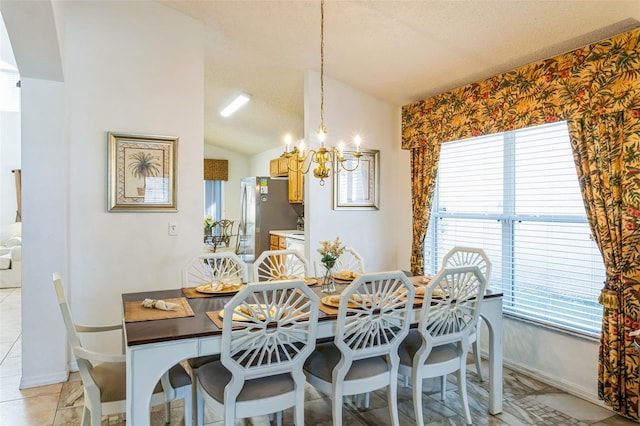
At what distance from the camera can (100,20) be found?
3.31m

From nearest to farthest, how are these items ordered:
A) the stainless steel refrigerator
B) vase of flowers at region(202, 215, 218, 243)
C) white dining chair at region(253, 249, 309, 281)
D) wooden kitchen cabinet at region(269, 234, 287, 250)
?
white dining chair at region(253, 249, 309, 281) < wooden kitchen cabinet at region(269, 234, 287, 250) < the stainless steel refrigerator < vase of flowers at region(202, 215, 218, 243)

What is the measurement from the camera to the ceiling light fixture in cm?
536

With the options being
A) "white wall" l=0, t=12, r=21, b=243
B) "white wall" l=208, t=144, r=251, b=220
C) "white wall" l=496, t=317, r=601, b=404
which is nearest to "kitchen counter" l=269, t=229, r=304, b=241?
"white wall" l=496, t=317, r=601, b=404

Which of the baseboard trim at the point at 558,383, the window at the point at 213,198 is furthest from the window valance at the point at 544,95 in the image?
the window at the point at 213,198

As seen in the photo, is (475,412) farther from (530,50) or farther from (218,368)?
(530,50)

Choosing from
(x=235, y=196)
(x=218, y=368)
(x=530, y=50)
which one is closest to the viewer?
(x=218, y=368)

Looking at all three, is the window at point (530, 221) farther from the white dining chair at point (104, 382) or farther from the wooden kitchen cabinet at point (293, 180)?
the white dining chair at point (104, 382)

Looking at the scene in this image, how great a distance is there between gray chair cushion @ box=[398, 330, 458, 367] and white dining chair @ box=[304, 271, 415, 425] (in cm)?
17

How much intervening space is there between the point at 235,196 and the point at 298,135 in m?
3.78

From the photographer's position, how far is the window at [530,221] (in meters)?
2.95

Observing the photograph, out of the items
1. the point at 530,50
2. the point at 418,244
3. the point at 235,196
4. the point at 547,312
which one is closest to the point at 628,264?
the point at 547,312

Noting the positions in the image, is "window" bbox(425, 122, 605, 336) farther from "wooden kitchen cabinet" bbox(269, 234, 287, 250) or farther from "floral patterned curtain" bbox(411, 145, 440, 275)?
"wooden kitchen cabinet" bbox(269, 234, 287, 250)

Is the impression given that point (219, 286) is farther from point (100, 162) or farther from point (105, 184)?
point (100, 162)

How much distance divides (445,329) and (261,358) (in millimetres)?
1194
